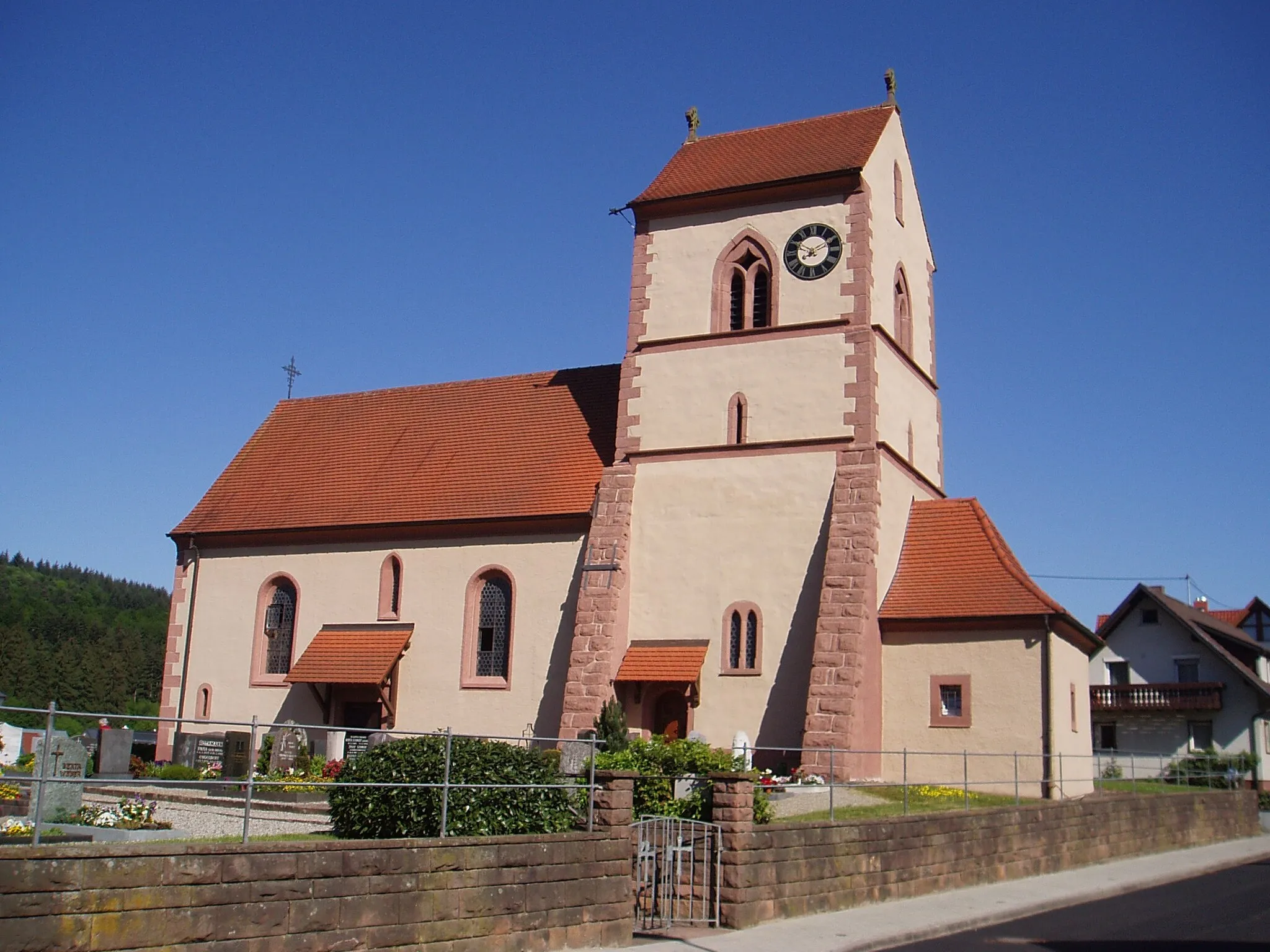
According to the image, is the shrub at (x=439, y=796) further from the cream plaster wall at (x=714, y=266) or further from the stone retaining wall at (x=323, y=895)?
the cream plaster wall at (x=714, y=266)

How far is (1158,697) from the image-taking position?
4703 centimetres

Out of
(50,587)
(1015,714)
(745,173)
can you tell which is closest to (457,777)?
(1015,714)

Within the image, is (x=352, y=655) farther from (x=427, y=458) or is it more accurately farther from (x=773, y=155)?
(x=773, y=155)

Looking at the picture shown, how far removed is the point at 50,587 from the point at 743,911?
130 m

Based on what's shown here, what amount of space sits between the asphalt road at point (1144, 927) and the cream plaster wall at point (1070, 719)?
5.42 m

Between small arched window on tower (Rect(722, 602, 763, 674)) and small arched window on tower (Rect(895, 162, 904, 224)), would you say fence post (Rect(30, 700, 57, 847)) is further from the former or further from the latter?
small arched window on tower (Rect(895, 162, 904, 224))

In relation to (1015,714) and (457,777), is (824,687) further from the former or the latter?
(457,777)

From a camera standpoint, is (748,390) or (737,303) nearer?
(748,390)

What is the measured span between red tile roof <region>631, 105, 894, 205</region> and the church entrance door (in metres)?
11.5

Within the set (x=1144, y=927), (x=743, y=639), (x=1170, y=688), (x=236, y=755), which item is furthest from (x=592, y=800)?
(x=1170, y=688)

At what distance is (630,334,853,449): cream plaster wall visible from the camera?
89.5 ft

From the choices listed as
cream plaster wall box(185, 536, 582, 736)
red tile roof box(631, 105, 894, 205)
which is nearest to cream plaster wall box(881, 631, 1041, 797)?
cream plaster wall box(185, 536, 582, 736)

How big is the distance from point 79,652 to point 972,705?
251ft

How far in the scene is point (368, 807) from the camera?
510 inches
